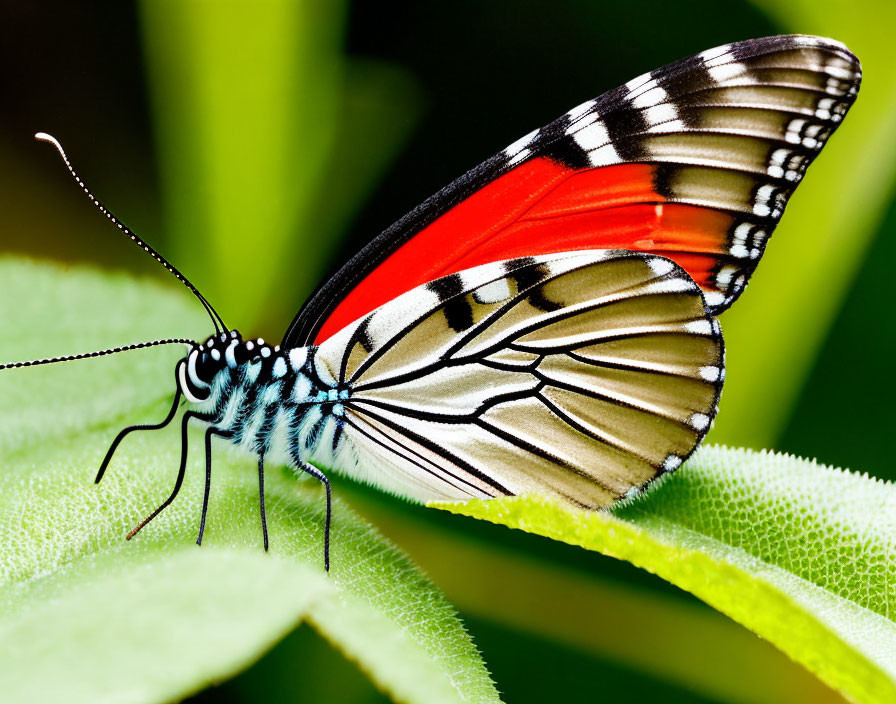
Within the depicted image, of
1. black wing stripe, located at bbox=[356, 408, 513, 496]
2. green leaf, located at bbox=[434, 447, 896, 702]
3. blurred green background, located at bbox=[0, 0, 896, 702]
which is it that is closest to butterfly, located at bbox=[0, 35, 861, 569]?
black wing stripe, located at bbox=[356, 408, 513, 496]

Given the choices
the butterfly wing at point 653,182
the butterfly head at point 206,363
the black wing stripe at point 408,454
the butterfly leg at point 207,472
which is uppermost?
the butterfly wing at point 653,182

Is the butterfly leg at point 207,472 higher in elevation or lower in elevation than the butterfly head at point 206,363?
lower

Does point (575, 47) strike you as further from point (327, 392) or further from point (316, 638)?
point (316, 638)

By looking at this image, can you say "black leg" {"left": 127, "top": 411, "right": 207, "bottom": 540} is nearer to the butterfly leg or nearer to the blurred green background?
the butterfly leg

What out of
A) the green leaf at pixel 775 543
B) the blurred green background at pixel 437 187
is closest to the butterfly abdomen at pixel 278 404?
the blurred green background at pixel 437 187

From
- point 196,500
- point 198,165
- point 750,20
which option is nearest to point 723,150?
point 750,20

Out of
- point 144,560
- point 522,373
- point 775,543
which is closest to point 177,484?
point 144,560

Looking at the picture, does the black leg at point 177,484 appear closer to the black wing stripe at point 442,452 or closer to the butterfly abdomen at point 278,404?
the butterfly abdomen at point 278,404
